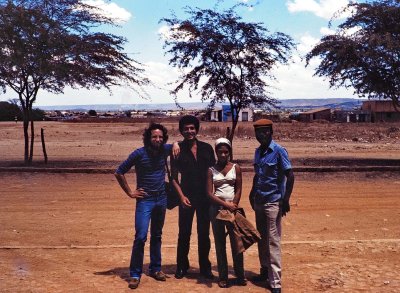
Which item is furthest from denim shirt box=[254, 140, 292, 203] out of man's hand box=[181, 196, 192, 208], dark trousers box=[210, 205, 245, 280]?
man's hand box=[181, 196, 192, 208]

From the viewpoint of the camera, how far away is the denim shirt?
608 cm

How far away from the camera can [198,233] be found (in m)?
6.56

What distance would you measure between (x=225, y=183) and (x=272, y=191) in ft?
1.81

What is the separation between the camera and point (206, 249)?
21.5 feet

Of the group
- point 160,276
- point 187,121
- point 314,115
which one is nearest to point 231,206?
point 187,121

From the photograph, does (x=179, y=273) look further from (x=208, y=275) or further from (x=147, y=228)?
(x=147, y=228)

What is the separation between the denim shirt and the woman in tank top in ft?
0.89

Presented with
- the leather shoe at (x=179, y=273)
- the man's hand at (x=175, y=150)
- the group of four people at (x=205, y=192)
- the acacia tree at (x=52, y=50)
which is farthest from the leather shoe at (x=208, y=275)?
the acacia tree at (x=52, y=50)

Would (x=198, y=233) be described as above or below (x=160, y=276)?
above

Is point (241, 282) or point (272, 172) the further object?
point (241, 282)

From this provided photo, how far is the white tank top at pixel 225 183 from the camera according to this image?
621 centimetres

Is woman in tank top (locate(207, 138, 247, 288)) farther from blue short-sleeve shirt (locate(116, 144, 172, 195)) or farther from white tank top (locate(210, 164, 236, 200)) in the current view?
blue short-sleeve shirt (locate(116, 144, 172, 195))

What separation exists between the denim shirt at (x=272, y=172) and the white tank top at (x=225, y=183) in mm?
320

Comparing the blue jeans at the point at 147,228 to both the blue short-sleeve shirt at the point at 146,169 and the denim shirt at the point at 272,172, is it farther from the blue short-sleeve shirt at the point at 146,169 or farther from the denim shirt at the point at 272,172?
the denim shirt at the point at 272,172
